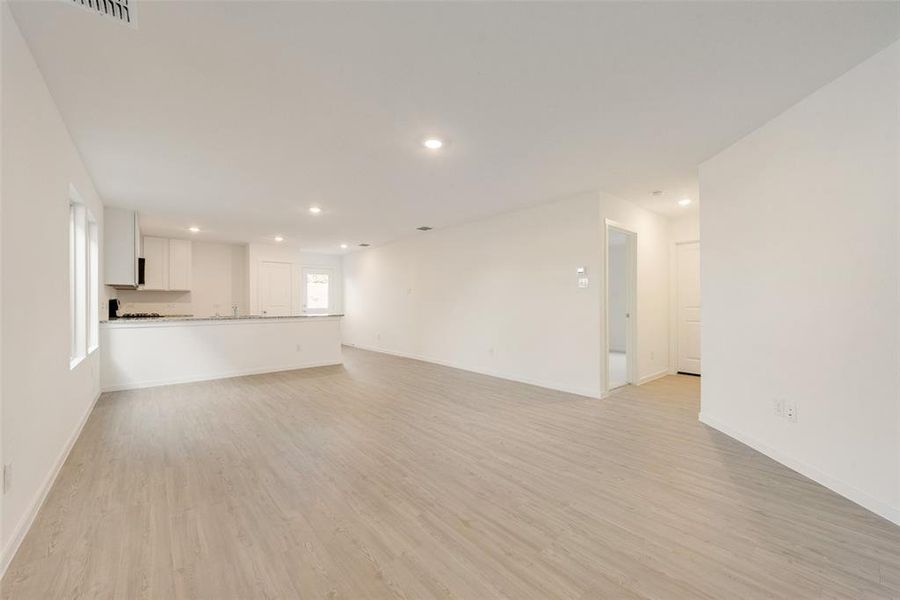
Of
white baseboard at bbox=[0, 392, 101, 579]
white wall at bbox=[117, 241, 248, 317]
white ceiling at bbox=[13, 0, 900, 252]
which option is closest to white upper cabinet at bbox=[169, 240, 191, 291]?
white wall at bbox=[117, 241, 248, 317]

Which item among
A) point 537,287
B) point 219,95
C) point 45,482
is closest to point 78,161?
point 219,95

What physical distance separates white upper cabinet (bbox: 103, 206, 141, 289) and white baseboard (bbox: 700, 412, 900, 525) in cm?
746

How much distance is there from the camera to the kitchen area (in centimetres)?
511

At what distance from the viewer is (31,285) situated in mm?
1975

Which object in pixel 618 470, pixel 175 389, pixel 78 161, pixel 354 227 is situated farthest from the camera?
pixel 354 227

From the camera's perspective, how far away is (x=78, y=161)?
323 cm

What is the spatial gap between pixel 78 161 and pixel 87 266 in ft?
3.98

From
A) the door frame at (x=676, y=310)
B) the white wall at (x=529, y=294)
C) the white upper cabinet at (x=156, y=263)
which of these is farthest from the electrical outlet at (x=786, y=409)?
the white upper cabinet at (x=156, y=263)

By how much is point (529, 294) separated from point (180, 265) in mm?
6908

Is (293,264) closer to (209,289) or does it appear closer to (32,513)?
(209,289)

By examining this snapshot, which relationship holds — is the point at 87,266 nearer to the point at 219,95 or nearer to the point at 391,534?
the point at 219,95

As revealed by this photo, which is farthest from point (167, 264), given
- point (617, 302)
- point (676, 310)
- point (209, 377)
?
point (617, 302)

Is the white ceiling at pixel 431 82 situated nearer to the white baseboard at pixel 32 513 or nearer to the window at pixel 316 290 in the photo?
the white baseboard at pixel 32 513

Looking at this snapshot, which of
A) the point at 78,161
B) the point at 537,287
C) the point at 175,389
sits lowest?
the point at 175,389
